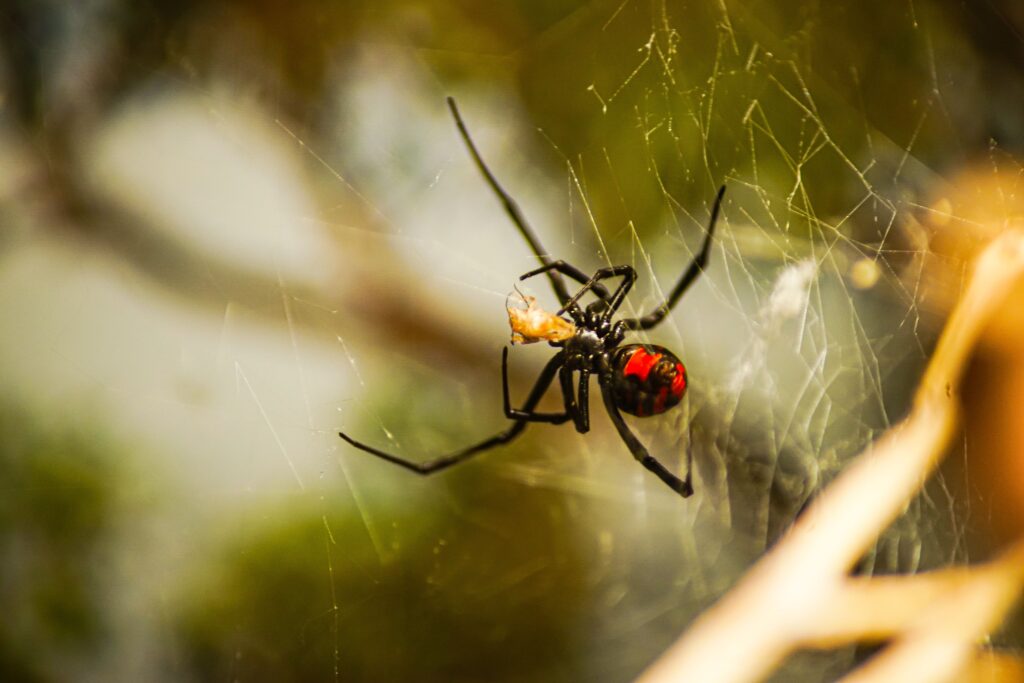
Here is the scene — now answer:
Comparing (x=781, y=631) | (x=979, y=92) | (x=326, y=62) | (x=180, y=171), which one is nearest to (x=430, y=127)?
(x=326, y=62)

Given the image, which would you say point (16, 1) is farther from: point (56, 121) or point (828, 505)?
point (828, 505)

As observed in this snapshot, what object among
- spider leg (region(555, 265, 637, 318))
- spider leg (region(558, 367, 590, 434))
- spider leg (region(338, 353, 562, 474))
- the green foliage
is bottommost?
the green foliage

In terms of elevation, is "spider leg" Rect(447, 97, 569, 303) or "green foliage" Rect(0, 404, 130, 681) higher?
"spider leg" Rect(447, 97, 569, 303)

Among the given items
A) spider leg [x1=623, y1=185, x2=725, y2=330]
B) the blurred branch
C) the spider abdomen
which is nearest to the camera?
the spider abdomen

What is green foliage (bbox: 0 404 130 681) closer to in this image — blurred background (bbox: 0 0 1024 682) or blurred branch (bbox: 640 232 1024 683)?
blurred background (bbox: 0 0 1024 682)

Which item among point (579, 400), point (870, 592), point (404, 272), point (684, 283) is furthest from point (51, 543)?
point (870, 592)

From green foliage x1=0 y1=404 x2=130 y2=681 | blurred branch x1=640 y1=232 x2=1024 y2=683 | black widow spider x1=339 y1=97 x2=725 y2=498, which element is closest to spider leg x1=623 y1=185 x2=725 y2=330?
black widow spider x1=339 y1=97 x2=725 y2=498

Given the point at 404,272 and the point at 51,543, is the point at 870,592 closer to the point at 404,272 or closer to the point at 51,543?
the point at 404,272
